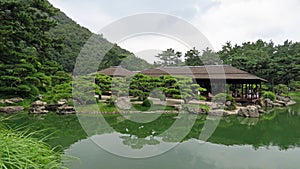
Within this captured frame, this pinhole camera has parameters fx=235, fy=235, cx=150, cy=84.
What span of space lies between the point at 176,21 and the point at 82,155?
452 cm

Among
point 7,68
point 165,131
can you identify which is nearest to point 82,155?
point 165,131

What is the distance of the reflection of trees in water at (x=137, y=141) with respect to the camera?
195 inches

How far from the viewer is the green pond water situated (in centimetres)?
385

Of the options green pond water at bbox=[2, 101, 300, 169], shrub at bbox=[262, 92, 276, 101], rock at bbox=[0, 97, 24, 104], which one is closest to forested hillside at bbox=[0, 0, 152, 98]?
rock at bbox=[0, 97, 24, 104]

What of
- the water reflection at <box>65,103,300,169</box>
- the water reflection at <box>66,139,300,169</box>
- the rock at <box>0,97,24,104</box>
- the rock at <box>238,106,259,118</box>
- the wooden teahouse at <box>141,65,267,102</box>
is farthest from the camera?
the wooden teahouse at <box>141,65,267,102</box>

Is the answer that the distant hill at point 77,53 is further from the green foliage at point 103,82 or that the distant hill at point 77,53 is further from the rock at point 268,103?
the rock at point 268,103

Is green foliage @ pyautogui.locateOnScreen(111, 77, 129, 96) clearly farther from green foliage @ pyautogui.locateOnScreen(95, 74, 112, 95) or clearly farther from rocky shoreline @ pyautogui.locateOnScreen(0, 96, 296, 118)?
rocky shoreline @ pyautogui.locateOnScreen(0, 96, 296, 118)

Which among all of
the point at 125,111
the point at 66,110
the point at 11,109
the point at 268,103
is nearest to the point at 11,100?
the point at 11,109

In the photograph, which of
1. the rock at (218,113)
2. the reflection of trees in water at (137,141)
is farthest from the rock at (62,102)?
the rock at (218,113)

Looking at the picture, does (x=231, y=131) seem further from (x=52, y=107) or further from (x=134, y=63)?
(x=134, y=63)

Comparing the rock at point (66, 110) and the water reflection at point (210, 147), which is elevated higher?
the rock at point (66, 110)

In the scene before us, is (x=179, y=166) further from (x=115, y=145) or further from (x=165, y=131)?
(x=165, y=131)

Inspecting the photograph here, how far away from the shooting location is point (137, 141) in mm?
5254

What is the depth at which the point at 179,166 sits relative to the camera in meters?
3.65
